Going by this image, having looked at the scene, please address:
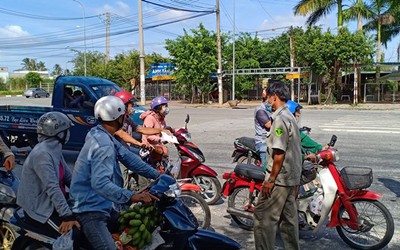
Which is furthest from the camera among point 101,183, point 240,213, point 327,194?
point 240,213

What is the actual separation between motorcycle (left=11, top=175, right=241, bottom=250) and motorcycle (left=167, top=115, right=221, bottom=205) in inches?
105

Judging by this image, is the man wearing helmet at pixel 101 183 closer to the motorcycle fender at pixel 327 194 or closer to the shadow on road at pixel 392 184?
the motorcycle fender at pixel 327 194

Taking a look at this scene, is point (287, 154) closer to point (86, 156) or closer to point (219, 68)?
point (86, 156)

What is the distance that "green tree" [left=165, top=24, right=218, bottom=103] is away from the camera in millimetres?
32938

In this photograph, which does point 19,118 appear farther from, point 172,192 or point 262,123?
A: point 172,192

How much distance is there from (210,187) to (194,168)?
0.45m

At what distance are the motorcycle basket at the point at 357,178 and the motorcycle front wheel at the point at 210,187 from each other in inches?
83.2

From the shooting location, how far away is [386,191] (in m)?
6.51

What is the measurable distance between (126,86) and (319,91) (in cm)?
2059

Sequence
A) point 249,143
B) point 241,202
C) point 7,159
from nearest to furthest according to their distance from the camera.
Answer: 1. point 7,159
2. point 241,202
3. point 249,143

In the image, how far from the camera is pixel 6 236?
13.3 ft

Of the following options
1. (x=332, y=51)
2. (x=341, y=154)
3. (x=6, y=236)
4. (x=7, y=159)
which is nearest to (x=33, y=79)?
(x=332, y=51)

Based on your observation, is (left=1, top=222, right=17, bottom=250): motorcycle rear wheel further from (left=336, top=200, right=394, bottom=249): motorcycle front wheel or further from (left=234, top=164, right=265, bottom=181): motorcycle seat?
A: (left=336, top=200, right=394, bottom=249): motorcycle front wheel

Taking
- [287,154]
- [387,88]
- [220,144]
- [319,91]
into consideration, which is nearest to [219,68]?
[319,91]
